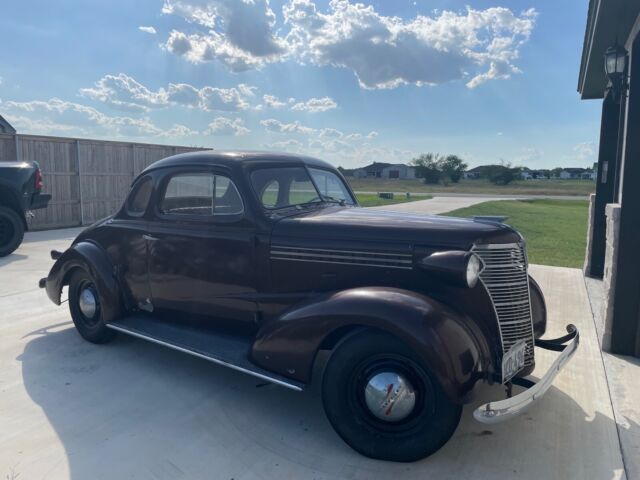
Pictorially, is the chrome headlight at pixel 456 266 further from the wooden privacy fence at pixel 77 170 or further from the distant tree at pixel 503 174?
the distant tree at pixel 503 174

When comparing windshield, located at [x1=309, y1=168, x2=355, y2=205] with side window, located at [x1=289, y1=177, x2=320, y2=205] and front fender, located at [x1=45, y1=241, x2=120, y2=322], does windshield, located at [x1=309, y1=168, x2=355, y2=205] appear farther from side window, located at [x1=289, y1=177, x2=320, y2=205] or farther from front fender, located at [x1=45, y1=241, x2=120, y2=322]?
front fender, located at [x1=45, y1=241, x2=120, y2=322]

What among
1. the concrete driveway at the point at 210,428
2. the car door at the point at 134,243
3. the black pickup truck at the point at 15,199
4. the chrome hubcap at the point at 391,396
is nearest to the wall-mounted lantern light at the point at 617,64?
the concrete driveway at the point at 210,428

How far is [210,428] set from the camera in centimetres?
314

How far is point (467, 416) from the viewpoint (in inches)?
130

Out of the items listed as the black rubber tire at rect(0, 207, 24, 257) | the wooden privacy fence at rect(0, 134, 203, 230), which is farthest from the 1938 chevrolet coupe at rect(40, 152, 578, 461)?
the wooden privacy fence at rect(0, 134, 203, 230)

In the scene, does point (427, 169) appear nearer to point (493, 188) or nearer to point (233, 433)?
point (493, 188)

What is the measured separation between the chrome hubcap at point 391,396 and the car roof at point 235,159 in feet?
6.38

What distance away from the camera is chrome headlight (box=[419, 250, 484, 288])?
2781 millimetres

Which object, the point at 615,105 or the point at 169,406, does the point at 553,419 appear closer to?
the point at 169,406

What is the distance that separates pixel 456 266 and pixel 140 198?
114 inches

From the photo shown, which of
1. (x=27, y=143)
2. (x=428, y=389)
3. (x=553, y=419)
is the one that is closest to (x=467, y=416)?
(x=553, y=419)

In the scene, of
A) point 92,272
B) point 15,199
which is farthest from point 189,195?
point 15,199

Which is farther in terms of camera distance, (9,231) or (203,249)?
(9,231)

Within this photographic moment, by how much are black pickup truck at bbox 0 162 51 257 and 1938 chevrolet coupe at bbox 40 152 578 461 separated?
17.5 ft
